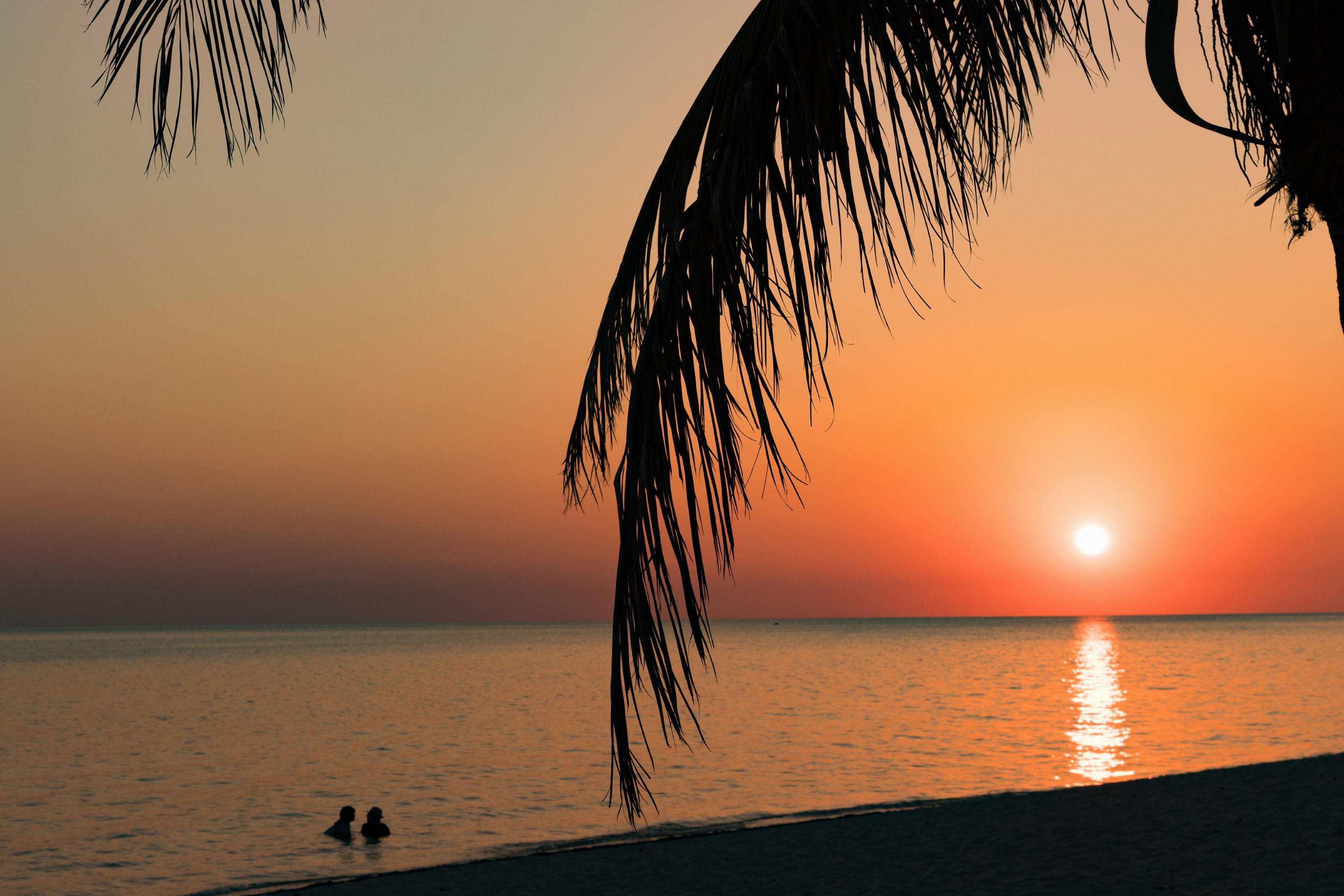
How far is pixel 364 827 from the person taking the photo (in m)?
17.5

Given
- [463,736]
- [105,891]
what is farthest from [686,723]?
[105,891]

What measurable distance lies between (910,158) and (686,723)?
31087mm

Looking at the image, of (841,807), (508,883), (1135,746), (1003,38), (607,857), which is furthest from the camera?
(1135,746)

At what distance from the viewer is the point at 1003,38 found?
2.73m

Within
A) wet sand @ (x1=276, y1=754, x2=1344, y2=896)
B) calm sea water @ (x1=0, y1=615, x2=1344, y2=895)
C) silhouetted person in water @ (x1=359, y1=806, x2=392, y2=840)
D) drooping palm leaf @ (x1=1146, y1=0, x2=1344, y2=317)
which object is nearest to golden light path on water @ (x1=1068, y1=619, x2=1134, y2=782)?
calm sea water @ (x1=0, y1=615, x2=1344, y2=895)

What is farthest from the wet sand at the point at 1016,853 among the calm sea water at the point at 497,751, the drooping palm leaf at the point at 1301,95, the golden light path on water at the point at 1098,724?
the golden light path on water at the point at 1098,724

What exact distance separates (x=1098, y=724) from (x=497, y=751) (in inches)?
750

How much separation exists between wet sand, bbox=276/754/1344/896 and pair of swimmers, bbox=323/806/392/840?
4673mm

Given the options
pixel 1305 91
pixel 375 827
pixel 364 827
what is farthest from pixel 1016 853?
pixel 364 827

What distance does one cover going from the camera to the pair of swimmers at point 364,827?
1738cm

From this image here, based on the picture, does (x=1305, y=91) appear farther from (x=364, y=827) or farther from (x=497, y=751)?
(x=497, y=751)

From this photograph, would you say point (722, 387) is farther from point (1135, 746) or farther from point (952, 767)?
point (1135, 746)

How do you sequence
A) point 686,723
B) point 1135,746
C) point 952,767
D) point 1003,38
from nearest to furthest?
point 1003,38, point 952,767, point 1135,746, point 686,723

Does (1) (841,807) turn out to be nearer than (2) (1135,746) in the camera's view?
Yes
